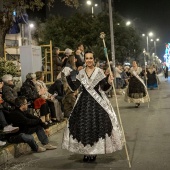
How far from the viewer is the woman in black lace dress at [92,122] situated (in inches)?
245

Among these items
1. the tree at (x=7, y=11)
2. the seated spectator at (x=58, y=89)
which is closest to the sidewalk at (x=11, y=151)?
the seated spectator at (x=58, y=89)

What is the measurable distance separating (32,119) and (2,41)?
727cm

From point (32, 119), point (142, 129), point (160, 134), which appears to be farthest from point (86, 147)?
point (142, 129)

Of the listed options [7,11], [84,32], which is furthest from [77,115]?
[84,32]

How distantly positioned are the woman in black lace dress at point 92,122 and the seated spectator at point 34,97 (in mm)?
3073

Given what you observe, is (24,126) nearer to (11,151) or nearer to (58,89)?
(11,151)

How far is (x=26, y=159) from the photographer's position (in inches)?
278

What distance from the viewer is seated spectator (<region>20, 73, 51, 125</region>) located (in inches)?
372

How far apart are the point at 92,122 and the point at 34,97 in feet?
12.1

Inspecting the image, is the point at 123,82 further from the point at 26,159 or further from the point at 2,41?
the point at 26,159

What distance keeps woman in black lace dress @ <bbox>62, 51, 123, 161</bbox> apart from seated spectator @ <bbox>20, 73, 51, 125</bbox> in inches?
121

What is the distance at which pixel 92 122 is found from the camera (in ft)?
20.7

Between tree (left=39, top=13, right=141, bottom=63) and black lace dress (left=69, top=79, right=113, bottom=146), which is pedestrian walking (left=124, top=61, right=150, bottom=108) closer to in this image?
black lace dress (left=69, top=79, right=113, bottom=146)

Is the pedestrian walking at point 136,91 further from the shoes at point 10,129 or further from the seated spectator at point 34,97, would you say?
the shoes at point 10,129
